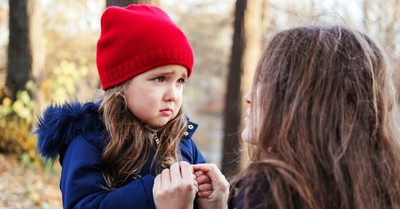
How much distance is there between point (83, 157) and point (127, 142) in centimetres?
21

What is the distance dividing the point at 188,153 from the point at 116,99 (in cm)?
44

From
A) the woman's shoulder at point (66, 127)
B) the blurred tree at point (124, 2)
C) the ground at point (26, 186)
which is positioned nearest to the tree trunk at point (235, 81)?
the ground at point (26, 186)

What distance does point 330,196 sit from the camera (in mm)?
1528

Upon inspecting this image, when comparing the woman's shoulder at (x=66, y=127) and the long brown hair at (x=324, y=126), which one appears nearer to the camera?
the long brown hair at (x=324, y=126)

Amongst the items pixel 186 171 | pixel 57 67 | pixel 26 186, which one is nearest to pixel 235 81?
pixel 26 186

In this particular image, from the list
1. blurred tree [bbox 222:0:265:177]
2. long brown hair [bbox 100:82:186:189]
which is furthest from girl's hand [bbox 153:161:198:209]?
blurred tree [bbox 222:0:265:177]

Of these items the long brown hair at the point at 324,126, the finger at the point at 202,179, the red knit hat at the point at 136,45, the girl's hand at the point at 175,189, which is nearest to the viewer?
the long brown hair at the point at 324,126

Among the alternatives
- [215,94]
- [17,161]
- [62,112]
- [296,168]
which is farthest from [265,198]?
[215,94]

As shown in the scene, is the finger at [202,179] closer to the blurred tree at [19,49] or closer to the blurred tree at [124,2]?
the blurred tree at [124,2]

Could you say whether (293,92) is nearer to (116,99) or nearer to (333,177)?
(333,177)

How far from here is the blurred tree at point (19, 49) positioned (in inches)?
370

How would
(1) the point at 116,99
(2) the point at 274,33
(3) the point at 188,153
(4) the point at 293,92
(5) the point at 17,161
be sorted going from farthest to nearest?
1. (5) the point at 17,161
2. (3) the point at 188,153
3. (1) the point at 116,99
4. (2) the point at 274,33
5. (4) the point at 293,92

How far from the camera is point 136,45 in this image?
2.18m

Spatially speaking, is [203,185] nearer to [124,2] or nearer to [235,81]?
[124,2]
